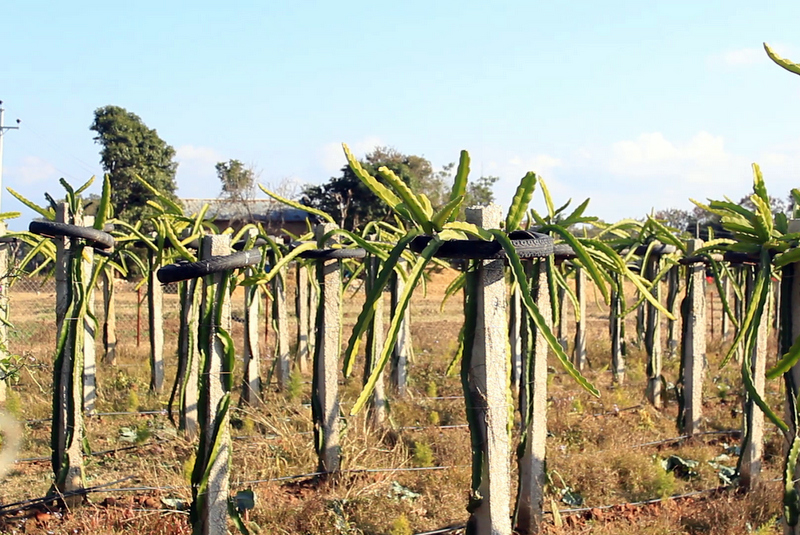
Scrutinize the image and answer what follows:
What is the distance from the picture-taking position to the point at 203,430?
2.86 metres

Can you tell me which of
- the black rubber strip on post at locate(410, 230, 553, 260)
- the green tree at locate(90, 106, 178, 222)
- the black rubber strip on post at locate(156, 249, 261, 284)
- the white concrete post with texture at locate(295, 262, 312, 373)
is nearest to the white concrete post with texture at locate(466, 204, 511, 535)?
the black rubber strip on post at locate(410, 230, 553, 260)

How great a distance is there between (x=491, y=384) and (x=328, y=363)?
2100 mm

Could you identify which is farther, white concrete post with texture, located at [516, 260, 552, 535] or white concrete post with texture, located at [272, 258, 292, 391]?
white concrete post with texture, located at [272, 258, 292, 391]

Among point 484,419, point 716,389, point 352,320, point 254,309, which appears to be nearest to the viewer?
point 484,419

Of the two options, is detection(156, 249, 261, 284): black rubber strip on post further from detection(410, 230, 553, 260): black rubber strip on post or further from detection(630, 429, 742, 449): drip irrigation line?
detection(630, 429, 742, 449): drip irrigation line

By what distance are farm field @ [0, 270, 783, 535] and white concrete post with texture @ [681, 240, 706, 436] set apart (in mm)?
199

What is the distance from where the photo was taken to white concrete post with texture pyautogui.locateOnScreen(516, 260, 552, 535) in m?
3.44

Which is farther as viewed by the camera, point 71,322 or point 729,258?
point 729,258

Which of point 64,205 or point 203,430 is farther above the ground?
point 64,205

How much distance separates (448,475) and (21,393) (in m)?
4.21

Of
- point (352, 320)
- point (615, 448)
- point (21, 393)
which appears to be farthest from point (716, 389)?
point (352, 320)

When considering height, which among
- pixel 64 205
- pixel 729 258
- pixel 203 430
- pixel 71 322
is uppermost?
pixel 64 205

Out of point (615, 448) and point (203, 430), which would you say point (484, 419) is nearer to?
point (203, 430)

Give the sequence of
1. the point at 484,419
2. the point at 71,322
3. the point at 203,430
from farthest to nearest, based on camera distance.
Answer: the point at 71,322 → the point at 203,430 → the point at 484,419
